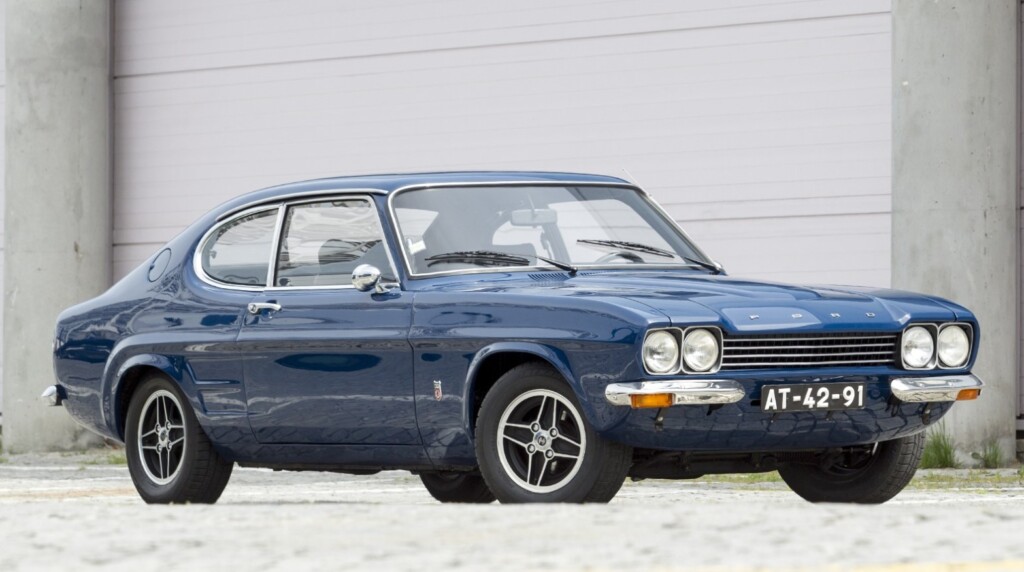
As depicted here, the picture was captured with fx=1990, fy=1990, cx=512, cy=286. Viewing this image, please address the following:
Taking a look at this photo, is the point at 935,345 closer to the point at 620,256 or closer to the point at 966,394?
the point at 966,394

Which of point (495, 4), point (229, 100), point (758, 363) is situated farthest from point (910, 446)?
point (229, 100)

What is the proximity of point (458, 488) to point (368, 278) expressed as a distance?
1.89 m

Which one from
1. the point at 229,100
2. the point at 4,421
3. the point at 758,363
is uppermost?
the point at 229,100

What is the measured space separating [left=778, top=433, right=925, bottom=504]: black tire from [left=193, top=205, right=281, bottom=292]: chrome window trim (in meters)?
2.64

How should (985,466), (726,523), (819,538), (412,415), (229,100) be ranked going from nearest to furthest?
1. (819,538)
2. (726,523)
3. (412,415)
4. (985,466)
5. (229,100)

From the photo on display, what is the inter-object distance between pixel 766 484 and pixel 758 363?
5.00 metres

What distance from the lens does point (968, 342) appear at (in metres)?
8.38

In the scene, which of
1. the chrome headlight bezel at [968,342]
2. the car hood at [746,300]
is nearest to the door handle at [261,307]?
the car hood at [746,300]

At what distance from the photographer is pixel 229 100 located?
1827 cm

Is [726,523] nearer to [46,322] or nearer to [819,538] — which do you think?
[819,538]

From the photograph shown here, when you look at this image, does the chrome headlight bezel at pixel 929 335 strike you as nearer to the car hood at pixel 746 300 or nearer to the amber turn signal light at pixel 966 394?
the car hood at pixel 746 300

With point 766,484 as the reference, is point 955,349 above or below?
above

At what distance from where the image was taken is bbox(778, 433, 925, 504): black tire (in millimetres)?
8469

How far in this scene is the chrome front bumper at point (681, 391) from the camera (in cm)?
739
